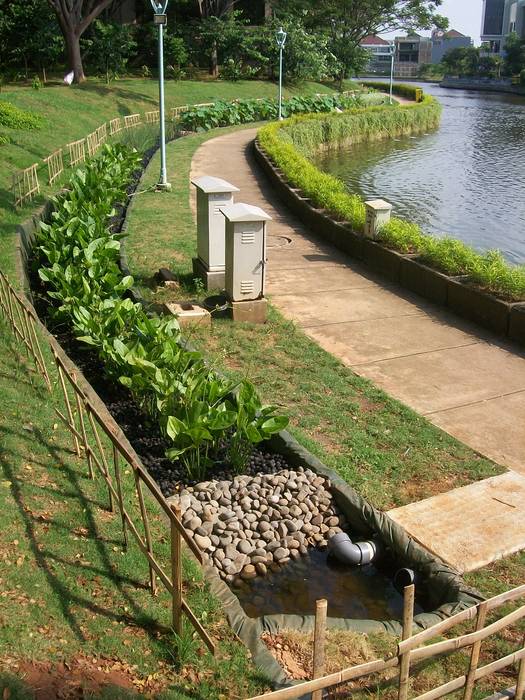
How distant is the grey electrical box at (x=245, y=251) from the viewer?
851 cm

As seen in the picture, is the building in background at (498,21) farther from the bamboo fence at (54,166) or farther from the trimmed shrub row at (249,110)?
the bamboo fence at (54,166)

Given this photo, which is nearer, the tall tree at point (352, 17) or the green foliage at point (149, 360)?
the green foliage at point (149, 360)

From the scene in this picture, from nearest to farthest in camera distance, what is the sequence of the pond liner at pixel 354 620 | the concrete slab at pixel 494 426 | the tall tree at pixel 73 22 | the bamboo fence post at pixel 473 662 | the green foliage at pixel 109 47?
1. the bamboo fence post at pixel 473 662
2. the pond liner at pixel 354 620
3. the concrete slab at pixel 494 426
4. the tall tree at pixel 73 22
5. the green foliage at pixel 109 47

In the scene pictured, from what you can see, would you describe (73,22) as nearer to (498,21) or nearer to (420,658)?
(420,658)

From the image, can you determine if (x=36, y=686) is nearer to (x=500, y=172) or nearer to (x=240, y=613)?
(x=240, y=613)

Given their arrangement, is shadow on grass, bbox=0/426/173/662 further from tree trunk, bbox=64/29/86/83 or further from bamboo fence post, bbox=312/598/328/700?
tree trunk, bbox=64/29/86/83

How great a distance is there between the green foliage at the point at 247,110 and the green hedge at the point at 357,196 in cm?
284

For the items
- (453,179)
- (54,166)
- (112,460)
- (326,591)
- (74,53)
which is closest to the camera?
(326,591)

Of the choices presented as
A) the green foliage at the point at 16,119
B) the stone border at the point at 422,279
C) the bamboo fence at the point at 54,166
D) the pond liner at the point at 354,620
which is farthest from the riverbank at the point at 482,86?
the pond liner at the point at 354,620

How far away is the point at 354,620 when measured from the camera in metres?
4.31

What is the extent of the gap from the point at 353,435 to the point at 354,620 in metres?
2.21

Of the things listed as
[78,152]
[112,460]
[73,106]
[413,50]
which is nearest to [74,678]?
[112,460]

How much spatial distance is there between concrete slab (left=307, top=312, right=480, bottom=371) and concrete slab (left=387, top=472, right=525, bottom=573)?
8.60 ft

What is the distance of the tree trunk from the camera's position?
31.2 metres
